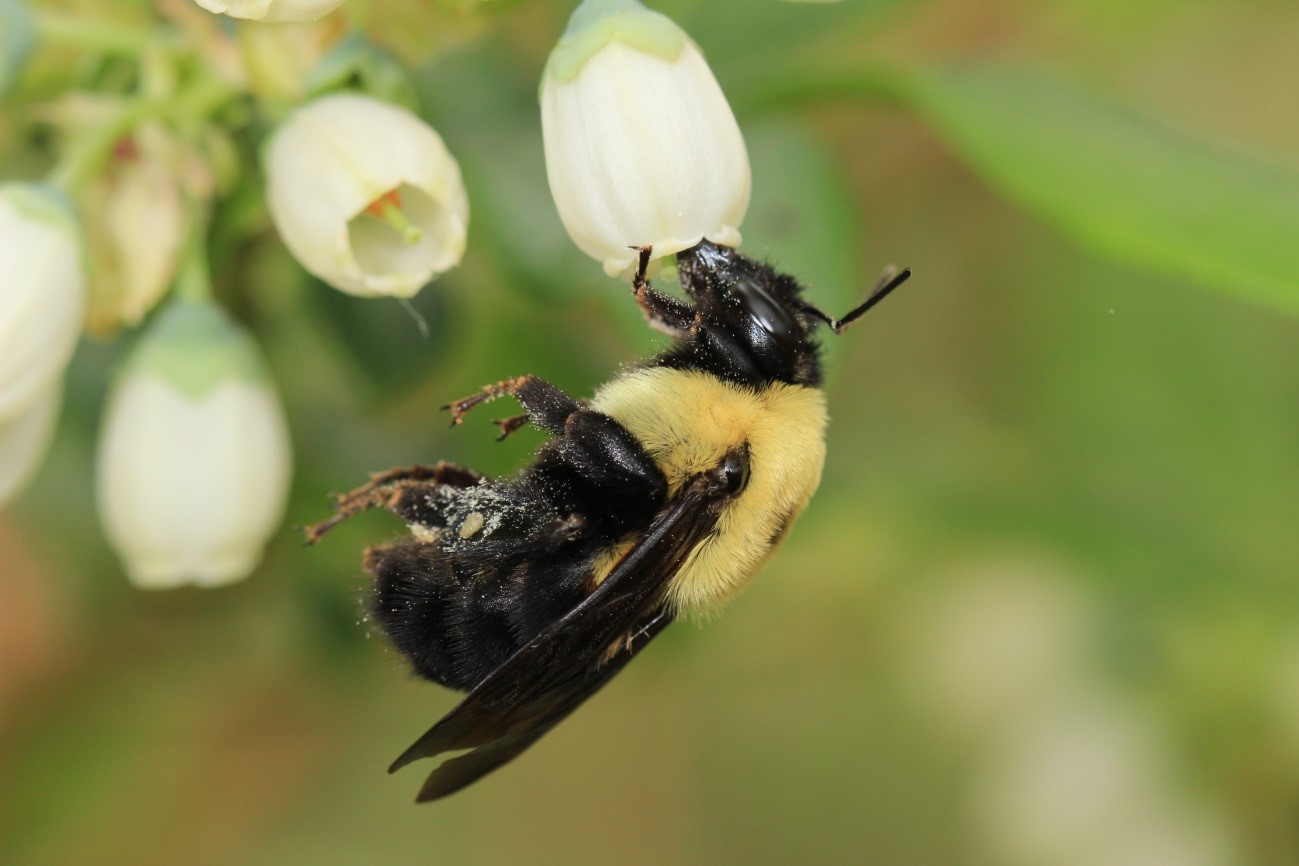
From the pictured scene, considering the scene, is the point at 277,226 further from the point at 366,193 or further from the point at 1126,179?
the point at 1126,179

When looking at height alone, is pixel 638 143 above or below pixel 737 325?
above

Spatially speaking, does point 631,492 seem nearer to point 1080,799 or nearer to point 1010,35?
point 1080,799

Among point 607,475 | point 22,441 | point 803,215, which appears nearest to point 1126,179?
point 803,215

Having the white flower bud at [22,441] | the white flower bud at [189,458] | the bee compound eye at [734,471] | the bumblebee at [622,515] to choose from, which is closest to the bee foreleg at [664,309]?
the bumblebee at [622,515]

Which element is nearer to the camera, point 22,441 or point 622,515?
point 622,515

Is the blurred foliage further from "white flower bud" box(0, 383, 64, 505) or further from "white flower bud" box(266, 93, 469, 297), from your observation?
"white flower bud" box(0, 383, 64, 505)

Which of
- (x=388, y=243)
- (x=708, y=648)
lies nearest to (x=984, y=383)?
(x=708, y=648)

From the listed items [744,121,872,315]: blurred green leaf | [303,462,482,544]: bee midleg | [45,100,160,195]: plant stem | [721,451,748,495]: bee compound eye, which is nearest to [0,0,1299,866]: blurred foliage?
[744,121,872,315]: blurred green leaf
